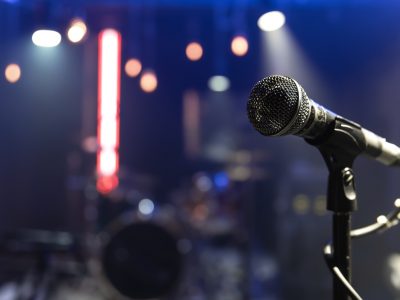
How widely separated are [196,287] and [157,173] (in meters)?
1.00

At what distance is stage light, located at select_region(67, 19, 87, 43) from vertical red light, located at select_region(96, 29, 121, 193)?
240mm

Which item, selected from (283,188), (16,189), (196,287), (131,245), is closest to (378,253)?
(283,188)

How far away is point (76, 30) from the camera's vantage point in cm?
299

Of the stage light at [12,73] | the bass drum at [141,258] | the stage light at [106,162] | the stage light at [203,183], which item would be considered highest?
the stage light at [12,73]

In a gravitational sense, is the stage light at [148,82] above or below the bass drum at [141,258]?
above

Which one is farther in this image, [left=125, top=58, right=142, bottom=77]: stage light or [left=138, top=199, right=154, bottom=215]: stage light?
[left=125, top=58, right=142, bottom=77]: stage light

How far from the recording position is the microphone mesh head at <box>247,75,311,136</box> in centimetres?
87

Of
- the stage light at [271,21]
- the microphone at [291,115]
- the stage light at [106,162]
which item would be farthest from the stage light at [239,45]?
the microphone at [291,115]

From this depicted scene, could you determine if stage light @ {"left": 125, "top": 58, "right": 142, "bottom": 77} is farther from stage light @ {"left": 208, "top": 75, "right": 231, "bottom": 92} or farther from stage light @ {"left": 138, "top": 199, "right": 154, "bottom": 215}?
stage light @ {"left": 138, "top": 199, "right": 154, "bottom": 215}

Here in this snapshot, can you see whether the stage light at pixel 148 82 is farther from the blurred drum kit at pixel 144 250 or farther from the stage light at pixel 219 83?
the blurred drum kit at pixel 144 250

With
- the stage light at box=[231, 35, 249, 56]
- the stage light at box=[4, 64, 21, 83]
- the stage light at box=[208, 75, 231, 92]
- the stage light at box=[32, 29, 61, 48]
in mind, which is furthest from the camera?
the stage light at box=[208, 75, 231, 92]

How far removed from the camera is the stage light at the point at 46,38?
A: 274 centimetres

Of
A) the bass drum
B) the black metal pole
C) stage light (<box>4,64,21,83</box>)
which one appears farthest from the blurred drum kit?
the black metal pole

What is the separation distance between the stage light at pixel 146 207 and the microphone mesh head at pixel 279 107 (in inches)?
91.4
